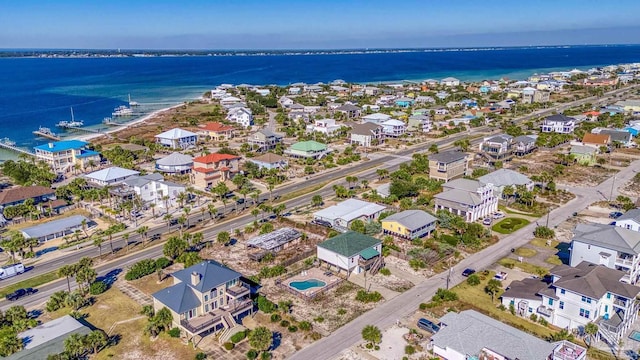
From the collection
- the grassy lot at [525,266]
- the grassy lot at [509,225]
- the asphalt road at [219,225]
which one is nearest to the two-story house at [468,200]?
the grassy lot at [509,225]

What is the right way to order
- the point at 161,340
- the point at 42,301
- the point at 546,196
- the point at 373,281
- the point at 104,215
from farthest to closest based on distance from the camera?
the point at 546,196
the point at 104,215
the point at 373,281
the point at 42,301
the point at 161,340

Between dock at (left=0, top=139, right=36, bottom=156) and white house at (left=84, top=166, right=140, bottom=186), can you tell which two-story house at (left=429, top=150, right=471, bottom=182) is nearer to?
white house at (left=84, top=166, right=140, bottom=186)

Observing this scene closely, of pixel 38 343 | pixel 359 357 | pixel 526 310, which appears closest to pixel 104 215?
pixel 38 343

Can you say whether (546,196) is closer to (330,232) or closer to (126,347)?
(330,232)

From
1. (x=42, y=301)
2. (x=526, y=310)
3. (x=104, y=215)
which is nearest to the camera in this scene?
(x=526, y=310)

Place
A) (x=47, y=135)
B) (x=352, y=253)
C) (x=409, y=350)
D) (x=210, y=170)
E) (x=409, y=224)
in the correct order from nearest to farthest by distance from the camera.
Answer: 1. (x=409, y=350)
2. (x=352, y=253)
3. (x=409, y=224)
4. (x=210, y=170)
5. (x=47, y=135)

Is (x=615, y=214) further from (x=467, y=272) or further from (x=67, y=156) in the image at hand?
(x=67, y=156)

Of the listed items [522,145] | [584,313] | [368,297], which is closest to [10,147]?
[368,297]
